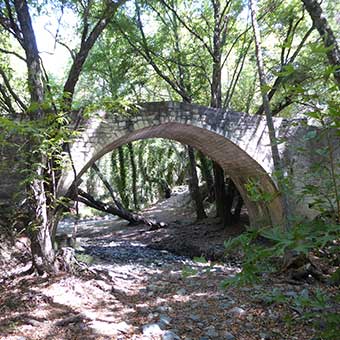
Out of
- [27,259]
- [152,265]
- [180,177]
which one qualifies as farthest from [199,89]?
[180,177]

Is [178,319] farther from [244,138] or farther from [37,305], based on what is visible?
[244,138]

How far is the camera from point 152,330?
2605 mm

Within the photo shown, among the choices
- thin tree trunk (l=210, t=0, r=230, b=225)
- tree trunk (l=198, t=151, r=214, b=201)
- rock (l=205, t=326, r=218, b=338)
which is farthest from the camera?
tree trunk (l=198, t=151, r=214, b=201)

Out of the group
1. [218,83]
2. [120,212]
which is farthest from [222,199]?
[120,212]

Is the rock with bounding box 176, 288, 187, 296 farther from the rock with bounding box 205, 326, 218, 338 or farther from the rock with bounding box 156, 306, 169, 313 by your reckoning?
the rock with bounding box 205, 326, 218, 338

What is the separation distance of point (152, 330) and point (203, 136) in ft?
14.1

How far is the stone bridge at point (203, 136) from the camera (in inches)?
197

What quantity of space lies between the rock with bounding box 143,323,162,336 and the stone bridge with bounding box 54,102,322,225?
2456 mm

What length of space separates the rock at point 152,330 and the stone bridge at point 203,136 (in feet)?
8.06

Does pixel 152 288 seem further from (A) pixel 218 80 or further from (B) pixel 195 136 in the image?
(A) pixel 218 80

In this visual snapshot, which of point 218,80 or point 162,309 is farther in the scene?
point 218,80

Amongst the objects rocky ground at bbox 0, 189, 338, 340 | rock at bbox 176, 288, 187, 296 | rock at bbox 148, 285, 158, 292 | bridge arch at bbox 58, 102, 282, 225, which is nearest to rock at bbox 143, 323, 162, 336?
rocky ground at bbox 0, 189, 338, 340

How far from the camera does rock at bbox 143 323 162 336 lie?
101 inches

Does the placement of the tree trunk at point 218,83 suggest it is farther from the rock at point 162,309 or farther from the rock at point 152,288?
the rock at point 162,309
